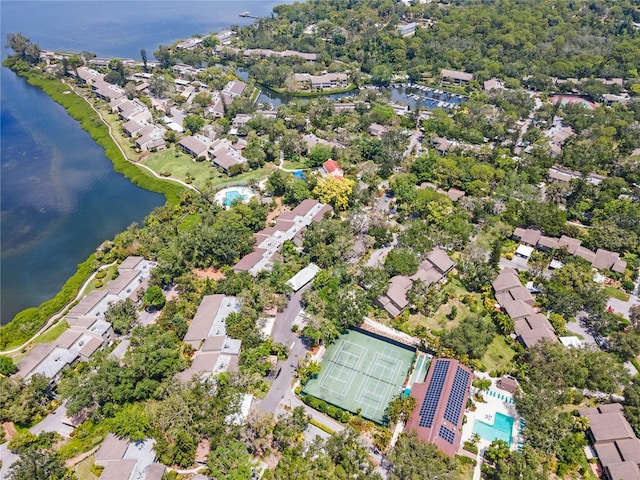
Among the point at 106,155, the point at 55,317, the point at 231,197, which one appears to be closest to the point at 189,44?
the point at 106,155

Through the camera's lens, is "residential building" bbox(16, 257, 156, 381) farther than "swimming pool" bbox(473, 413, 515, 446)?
Yes

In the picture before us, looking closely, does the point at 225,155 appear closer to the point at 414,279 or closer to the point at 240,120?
the point at 240,120

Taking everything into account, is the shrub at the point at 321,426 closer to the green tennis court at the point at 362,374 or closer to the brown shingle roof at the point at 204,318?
the green tennis court at the point at 362,374

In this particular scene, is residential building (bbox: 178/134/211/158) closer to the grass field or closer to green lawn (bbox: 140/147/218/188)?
green lawn (bbox: 140/147/218/188)

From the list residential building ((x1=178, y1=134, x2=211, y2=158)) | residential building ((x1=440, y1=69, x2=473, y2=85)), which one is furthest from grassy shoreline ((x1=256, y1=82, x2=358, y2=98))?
residential building ((x1=178, y1=134, x2=211, y2=158))

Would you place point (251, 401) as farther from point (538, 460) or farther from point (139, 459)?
point (538, 460)

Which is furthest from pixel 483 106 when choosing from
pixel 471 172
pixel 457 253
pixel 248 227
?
pixel 248 227
